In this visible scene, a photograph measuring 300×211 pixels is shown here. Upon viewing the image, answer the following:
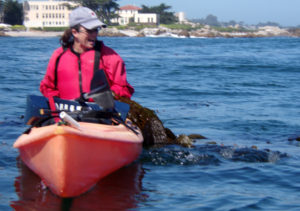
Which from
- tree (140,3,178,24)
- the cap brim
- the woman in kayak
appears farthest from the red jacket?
tree (140,3,178,24)

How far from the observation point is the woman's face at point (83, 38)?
605 cm

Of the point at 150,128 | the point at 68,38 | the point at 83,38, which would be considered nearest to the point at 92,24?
the point at 83,38

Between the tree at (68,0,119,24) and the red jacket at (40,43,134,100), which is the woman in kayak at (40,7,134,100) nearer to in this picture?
the red jacket at (40,43,134,100)

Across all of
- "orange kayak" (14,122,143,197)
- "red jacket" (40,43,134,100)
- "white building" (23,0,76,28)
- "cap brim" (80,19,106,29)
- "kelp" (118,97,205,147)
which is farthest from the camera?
"white building" (23,0,76,28)

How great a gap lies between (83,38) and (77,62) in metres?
0.31

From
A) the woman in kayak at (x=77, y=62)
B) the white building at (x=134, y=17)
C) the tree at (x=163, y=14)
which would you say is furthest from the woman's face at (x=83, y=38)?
the tree at (x=163, y=14)

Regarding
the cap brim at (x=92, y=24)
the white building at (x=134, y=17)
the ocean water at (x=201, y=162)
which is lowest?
the ocean water at (x=201, y=162)

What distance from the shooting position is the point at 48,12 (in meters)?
147

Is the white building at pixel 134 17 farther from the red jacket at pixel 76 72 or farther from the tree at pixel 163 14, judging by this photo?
the red jacket at pixel 76 72

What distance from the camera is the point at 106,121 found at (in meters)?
6.08

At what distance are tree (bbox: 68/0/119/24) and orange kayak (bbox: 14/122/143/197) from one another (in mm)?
116892

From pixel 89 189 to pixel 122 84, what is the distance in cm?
143

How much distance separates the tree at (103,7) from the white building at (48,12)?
11.2 metres

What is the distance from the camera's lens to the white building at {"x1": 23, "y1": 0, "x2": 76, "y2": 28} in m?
142
